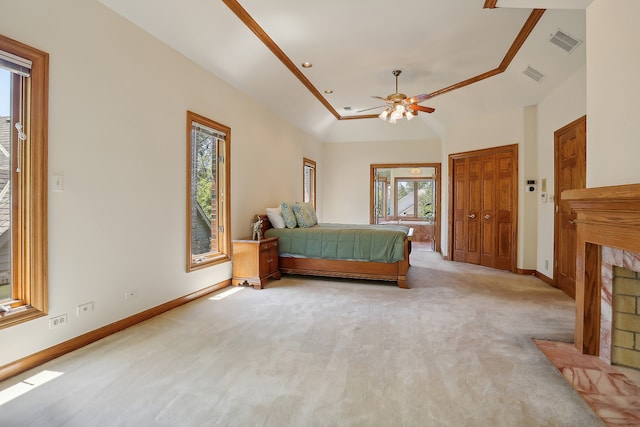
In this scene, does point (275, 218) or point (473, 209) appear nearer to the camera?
point (275, 218)

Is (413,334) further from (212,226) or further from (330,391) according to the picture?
(212,226)

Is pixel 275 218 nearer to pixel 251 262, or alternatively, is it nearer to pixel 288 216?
pixel 288 216

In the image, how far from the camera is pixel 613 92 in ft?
6.59

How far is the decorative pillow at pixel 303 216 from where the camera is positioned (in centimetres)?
518

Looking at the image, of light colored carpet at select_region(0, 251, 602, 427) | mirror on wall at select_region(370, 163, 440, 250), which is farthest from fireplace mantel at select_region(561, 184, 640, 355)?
mirror on wall at select_region(370, 163, 440, 250)

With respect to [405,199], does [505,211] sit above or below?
below

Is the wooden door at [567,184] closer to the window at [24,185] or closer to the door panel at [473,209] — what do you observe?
the door panel at [473,209]

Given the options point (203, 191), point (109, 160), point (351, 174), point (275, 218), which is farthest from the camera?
point (351, 174)

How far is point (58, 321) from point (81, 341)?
0.24m

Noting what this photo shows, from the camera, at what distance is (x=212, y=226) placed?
4.12 m

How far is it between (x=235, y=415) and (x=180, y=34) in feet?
10.6

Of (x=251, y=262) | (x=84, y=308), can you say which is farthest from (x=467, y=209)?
(x=84, y=308)

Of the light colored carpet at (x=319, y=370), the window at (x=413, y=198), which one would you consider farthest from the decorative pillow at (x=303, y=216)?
the window at (x=413, y=198)

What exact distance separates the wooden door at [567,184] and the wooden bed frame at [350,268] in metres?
1.88
